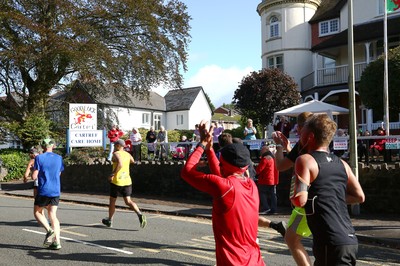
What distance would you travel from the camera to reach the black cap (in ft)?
12.5

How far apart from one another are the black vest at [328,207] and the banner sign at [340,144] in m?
10.6

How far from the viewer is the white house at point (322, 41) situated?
89.5ft

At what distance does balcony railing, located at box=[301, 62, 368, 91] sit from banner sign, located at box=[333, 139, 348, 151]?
48.8 feet

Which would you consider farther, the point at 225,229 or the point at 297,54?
the point at 297,54

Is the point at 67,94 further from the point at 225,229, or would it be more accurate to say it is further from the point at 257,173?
the point at 225,229

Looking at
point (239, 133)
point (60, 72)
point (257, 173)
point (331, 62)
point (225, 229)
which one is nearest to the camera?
point (225, 229)

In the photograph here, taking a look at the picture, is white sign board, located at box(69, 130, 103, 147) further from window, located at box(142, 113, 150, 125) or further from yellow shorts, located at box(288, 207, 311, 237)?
window, located at box(142, 113, 150, 125)

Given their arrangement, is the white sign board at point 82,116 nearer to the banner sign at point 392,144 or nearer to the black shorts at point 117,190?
the black shorts at point 117,190

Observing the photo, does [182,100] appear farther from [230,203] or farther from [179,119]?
[230,203]

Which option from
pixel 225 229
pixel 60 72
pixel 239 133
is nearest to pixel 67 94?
pixel 60 72

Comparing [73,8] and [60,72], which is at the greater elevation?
[73,8]

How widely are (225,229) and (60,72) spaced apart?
81.1 feet

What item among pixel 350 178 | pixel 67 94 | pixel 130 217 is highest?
pixel 67 94

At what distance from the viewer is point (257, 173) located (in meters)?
11.3
